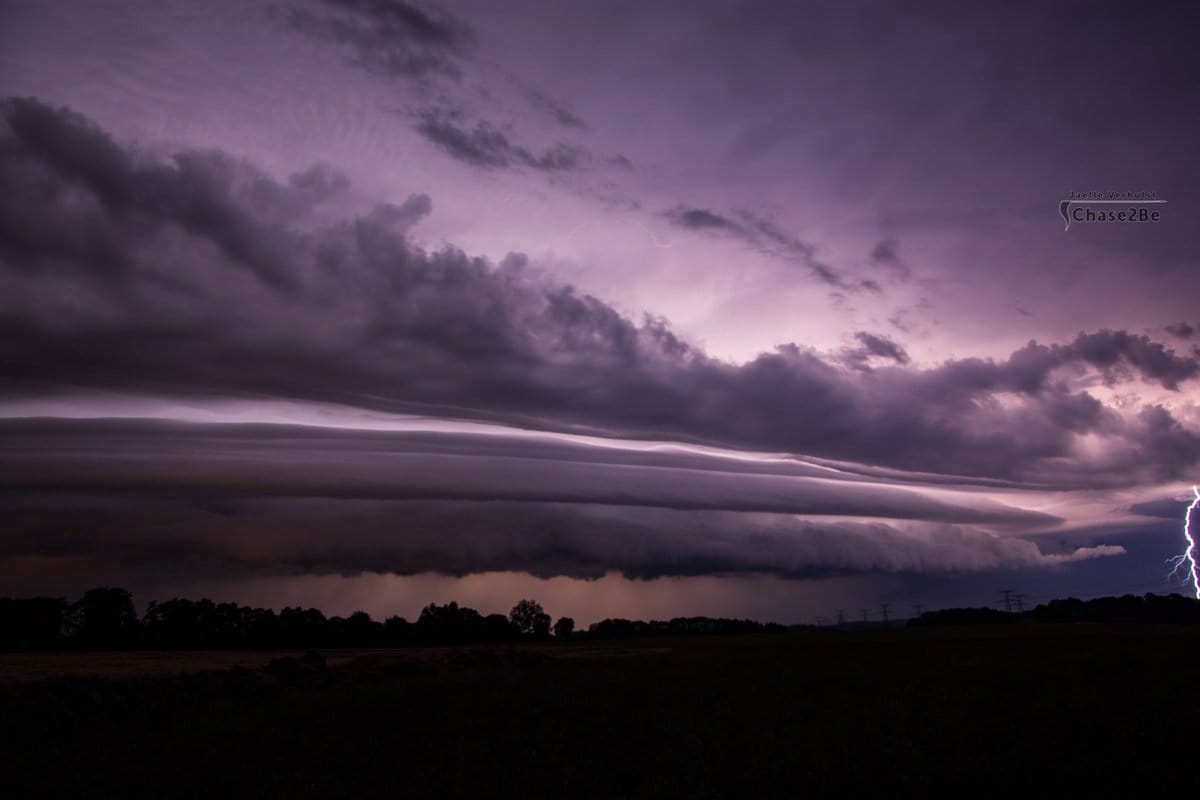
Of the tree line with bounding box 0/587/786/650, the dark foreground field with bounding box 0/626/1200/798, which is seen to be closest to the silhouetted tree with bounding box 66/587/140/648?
the tree line with bounding box 0/587/786/650

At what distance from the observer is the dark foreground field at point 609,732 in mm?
28281

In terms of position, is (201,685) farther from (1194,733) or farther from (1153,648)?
(1153,648)

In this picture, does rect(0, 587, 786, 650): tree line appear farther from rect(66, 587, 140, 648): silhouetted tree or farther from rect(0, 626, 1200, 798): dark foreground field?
rect(0, 626, 1200, 798): dark foreground field

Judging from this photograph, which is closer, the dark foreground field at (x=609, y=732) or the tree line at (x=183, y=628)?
the dark foreground field at (x=609, y=732)

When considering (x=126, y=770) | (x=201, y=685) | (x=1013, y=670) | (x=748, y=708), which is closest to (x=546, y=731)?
(x=748, y=708)

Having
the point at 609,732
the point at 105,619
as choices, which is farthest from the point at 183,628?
the point at 609,732

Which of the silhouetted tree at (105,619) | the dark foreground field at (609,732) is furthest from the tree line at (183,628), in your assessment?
the dark foreground field at (609,732)

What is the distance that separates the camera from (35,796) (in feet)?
89.7

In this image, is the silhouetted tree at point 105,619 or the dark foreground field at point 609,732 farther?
the silhouetted tree at point 105,619

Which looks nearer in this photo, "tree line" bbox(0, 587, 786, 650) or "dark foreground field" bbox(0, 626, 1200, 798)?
"dark foreground field" bbox(0, 626, 1200, 798)

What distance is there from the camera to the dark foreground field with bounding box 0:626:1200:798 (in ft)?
92.8

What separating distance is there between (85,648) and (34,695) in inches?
4831

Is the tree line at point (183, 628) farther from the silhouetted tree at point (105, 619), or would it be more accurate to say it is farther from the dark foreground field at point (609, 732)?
the dark foreground field at point (609, 732)

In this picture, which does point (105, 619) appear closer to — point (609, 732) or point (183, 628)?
point (183, 628)
